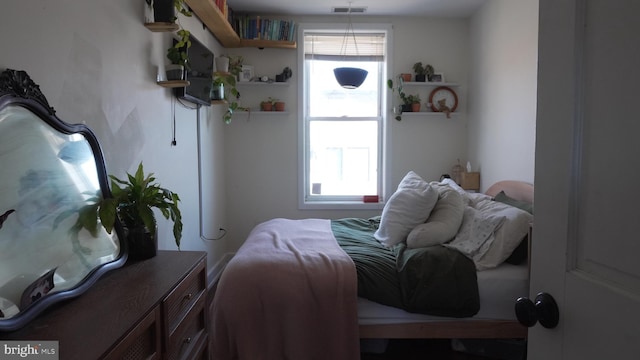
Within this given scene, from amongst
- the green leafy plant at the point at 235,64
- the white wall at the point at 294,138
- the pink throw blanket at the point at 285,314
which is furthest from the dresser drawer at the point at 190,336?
the green leafy plant at the point at 235,64

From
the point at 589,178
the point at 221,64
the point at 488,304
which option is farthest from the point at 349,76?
the point at 589,178

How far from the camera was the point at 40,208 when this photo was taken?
1.08 metres

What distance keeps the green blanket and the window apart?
1.99 m

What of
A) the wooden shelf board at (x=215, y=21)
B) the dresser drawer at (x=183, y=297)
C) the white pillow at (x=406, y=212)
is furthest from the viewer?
the wooden shelf board at (x=215, y=21)

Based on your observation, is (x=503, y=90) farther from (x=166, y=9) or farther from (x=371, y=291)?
(x=166, y=9)

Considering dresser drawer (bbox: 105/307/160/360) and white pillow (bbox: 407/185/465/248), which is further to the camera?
white pillow (bbox: 407/185/465/248)

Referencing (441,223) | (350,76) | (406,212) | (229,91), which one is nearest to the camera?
(441,223)

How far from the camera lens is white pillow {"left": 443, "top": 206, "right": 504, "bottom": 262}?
6.41 feet

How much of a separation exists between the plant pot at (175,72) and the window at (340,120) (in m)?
1.76

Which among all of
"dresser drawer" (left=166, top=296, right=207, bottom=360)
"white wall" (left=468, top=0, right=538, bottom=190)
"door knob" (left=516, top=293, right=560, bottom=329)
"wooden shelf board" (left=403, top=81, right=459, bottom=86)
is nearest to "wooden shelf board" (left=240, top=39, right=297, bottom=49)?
"wooden shelf board" (left=403, top=81, right=459, bottom=86)

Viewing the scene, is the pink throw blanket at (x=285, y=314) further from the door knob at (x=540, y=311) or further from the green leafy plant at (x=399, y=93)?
the green leafy plant at (x=399, y=93)

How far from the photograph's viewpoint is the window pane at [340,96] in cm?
386

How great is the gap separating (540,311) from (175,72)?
7.08 feet

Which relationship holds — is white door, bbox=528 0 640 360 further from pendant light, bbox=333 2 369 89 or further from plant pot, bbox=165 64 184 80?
pendant light, bbox=333 2 369 89
